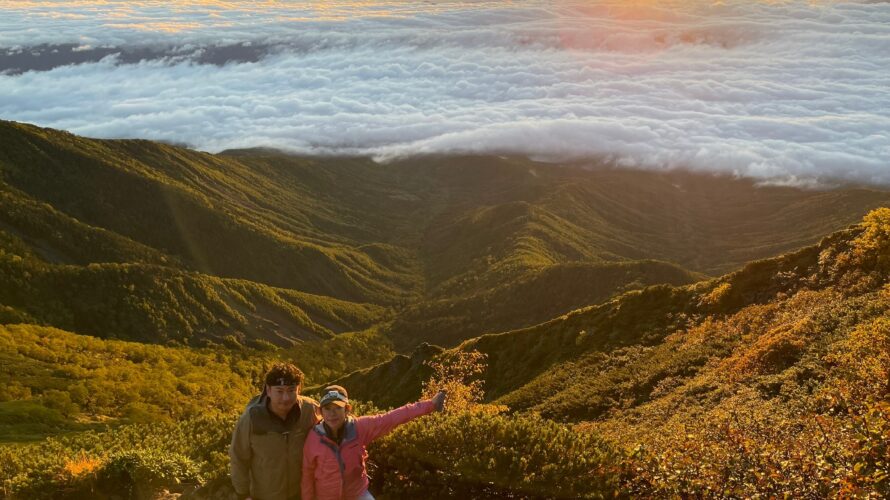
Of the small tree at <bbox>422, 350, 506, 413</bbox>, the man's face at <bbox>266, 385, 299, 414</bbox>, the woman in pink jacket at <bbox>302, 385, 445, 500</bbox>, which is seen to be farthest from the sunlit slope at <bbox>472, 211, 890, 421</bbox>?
the man's face at <bbox>266, 385, 299, 414</bbox>

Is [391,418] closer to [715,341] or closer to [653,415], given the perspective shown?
[653,415]

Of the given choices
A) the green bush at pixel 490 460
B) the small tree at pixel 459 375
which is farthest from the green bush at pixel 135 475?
the small tree at pixel 459 375

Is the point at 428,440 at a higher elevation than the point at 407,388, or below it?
higher

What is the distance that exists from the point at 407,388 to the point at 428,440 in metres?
73.2

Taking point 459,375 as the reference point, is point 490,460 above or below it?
above

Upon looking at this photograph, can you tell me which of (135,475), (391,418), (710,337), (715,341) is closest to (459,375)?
(710,337)

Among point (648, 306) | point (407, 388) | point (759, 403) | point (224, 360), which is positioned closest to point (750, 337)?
point (759, 403)

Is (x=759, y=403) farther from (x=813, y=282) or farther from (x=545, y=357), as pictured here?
(x=545, y=357)

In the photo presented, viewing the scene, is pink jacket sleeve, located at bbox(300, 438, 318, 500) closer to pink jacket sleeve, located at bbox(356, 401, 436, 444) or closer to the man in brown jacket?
pink jacket sleeve, located at bbox(356, 401, 436, 444)

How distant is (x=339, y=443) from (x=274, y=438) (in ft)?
4.07

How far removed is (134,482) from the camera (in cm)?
1866

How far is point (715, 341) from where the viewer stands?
4578 cm

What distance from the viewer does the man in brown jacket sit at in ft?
40.1

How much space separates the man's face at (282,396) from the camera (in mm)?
12117
